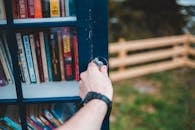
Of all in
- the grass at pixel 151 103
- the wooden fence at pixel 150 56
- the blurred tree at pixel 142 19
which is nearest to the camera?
the grass at pixel 151 103

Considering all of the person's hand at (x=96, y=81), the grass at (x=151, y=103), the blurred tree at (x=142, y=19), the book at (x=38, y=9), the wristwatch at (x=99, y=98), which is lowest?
the grass at (x=151, y=103)

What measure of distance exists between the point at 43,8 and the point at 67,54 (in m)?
0.25

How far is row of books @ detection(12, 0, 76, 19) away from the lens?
1.73 meters

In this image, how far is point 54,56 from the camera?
72.6 inches

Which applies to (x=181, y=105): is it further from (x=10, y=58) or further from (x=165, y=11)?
(x=10, y=58)

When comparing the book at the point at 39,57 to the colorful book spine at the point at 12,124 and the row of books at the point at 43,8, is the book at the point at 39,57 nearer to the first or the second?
the row of books at the point at 43,8

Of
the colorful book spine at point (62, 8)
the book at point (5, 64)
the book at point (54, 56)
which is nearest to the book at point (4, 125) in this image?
the book at point (5, 64)

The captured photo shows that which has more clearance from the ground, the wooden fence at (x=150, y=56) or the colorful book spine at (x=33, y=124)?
the colorful book spine at (x=33, y=124)

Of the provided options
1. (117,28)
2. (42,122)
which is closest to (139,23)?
(117,28)

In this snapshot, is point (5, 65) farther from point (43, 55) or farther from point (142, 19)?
point (142, 19)

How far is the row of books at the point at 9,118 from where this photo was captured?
1936 millimetres

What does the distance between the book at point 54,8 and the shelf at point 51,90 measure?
0.35 m

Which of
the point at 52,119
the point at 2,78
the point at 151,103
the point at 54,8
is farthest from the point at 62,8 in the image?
the point at 151,103

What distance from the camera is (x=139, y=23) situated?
27.5 ft
